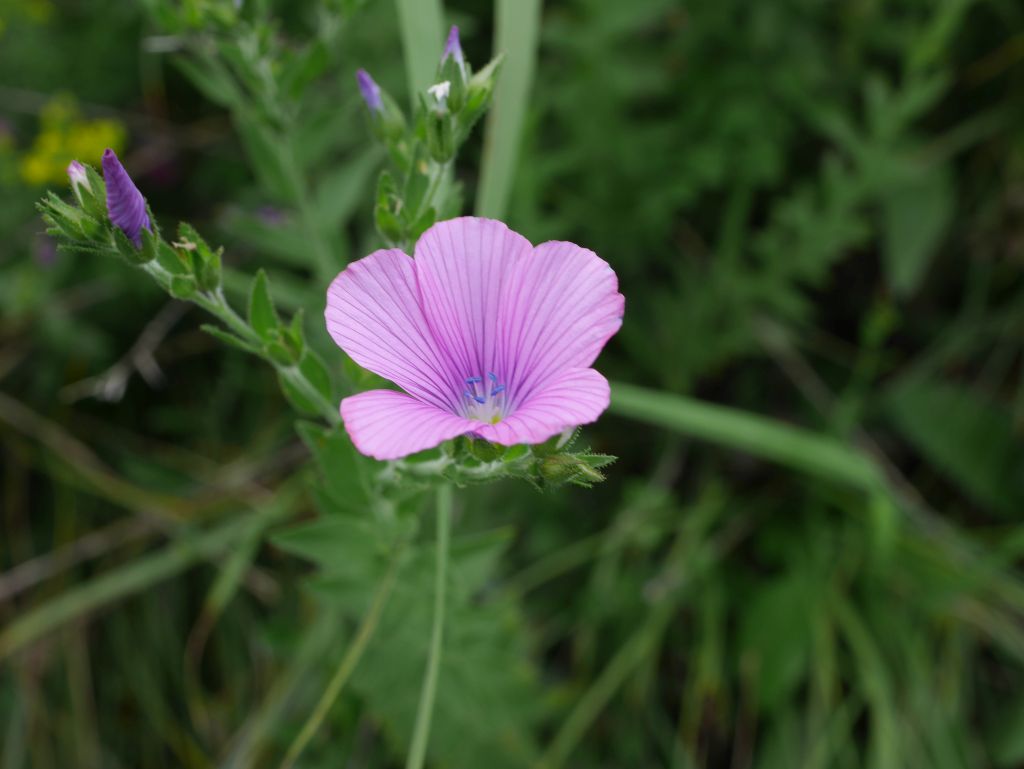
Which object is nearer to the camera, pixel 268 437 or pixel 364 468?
pixel 364 468

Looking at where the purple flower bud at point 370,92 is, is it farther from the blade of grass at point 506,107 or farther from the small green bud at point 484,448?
the small green bud at point 484,448

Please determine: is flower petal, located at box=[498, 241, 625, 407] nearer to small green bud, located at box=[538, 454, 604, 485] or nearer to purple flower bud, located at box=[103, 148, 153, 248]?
small green bud, located at box=[538, 454, 604, 485]

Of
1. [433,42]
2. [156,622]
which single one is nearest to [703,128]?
[433,42]

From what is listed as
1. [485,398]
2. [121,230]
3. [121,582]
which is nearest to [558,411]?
[485,398]

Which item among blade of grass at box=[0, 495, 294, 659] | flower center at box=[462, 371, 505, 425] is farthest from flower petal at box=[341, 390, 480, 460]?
blade of grass at box=[0, 495, 294, 659]

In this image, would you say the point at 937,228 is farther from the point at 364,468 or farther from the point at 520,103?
the point at 364,468

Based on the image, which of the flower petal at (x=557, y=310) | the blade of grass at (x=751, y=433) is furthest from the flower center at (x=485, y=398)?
the blade of grass at (x=751, y=433)
